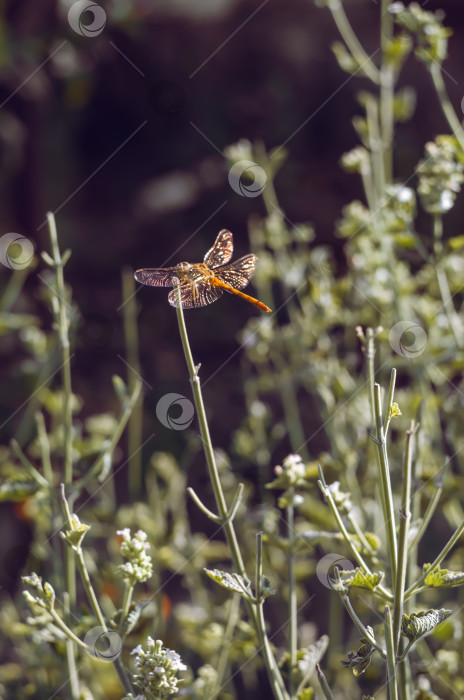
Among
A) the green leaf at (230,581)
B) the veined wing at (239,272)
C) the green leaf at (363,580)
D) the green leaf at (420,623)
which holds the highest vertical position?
the veined wing at (239,272)

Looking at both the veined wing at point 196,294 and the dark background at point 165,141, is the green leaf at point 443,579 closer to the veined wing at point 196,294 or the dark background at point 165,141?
the veined wing at point 196,294

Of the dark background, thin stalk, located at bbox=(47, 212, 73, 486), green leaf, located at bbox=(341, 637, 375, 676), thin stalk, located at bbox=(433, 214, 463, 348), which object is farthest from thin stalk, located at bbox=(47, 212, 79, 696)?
the dark background

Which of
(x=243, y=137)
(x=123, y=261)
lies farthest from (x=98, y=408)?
(x=243, y=137)

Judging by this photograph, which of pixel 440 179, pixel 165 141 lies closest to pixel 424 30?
pixel 440 179

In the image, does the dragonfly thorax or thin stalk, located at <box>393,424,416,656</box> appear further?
the dragonfly thorax

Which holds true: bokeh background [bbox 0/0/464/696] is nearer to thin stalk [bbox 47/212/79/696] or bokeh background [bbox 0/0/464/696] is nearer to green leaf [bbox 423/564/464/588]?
thin stalk [bbox 47/212/79/696]

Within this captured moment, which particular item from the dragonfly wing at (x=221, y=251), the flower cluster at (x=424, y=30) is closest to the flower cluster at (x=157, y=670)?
the dragonfly wing at (x=221, y=251)
